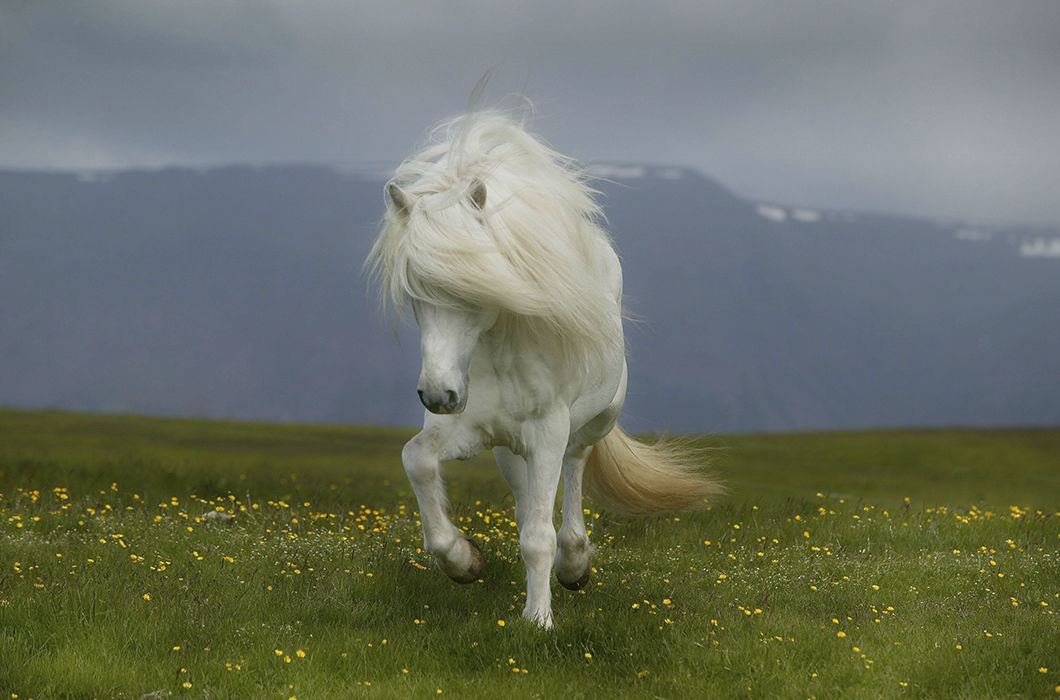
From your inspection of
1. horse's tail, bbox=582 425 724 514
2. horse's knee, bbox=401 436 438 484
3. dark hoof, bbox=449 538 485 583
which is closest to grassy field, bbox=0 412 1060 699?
dark hoof, bbox=449 538 485 583

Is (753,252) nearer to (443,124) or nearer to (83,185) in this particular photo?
(83,185)

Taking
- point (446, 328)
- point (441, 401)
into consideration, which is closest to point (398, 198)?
point (446, 328)

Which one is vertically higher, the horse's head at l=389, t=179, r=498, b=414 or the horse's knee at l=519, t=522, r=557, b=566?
the horse's head at l=389, t=179, r=498, b=414

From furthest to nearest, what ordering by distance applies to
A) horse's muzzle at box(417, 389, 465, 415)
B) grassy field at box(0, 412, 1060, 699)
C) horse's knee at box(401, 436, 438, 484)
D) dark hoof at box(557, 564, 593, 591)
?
dark hoof at box(557, 564, 593, 591) → horse's knee at box(401, 436, 438, 484) → horse's muzzle at box(417, 389, 465, 415) → grassy field at box(0, 412, 1060, 699)

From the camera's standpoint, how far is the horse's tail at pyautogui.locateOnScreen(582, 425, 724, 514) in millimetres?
8148

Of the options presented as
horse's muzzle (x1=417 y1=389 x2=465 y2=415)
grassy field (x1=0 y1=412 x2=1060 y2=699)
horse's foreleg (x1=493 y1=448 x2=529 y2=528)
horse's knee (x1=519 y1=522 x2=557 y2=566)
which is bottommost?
grassy field (x1=0 y1=412 x2=1060 y2=699)

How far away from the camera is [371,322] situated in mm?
120312

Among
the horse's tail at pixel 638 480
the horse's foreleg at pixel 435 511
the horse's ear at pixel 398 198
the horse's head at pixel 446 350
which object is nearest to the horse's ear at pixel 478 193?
the horse's ear at pixel 398 198

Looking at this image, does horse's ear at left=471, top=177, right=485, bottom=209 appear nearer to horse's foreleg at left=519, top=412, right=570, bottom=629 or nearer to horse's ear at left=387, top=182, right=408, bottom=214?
horse's ear at left=387, top=182, right=408, bottom=214

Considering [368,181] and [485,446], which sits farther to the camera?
[368,181]

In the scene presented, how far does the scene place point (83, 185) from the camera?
150625 mm

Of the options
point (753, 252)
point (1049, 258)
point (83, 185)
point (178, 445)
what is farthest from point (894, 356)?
point (178, 445)

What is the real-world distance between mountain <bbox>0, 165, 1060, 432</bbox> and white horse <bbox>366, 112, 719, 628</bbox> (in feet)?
372

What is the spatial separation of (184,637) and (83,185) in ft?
529
